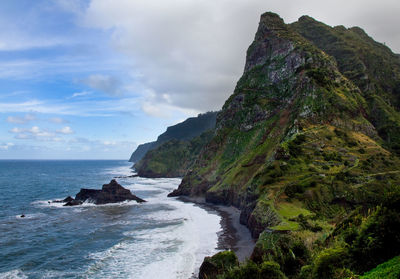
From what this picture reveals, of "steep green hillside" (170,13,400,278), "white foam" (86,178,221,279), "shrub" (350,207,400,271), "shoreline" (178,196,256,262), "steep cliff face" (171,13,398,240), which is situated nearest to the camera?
"shrub" (350,207,400,271)

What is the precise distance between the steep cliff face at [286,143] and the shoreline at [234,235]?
→ 208 centimetres

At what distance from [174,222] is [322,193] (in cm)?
2927

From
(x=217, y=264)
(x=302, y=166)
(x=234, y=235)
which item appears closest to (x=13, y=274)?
(x=217, y=264)

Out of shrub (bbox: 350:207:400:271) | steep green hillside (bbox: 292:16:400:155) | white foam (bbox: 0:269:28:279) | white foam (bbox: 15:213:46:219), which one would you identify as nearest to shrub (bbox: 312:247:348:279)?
shrub (bbox: 350:207:400:271)

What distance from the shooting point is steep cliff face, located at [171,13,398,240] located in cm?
5022

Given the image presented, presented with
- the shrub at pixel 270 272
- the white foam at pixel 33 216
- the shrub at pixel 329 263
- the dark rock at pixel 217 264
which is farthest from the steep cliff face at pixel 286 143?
the white foam at pixel 33 216

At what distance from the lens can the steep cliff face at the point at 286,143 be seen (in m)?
50.2

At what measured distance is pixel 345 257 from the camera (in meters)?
18.0

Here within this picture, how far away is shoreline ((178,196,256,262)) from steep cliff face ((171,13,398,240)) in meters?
2.08

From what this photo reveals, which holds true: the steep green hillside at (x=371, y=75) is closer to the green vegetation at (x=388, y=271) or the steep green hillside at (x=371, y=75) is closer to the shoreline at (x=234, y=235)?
the shoreline at (x=234, y=235)

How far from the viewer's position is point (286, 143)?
69750mm

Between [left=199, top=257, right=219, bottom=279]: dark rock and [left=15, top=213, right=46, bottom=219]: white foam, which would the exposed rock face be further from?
[left=199, top=257, right=219, bottom=279]: dark rock

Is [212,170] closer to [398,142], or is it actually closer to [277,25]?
[398,142]

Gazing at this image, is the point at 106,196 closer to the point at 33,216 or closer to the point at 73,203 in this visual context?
the point at 73,203
